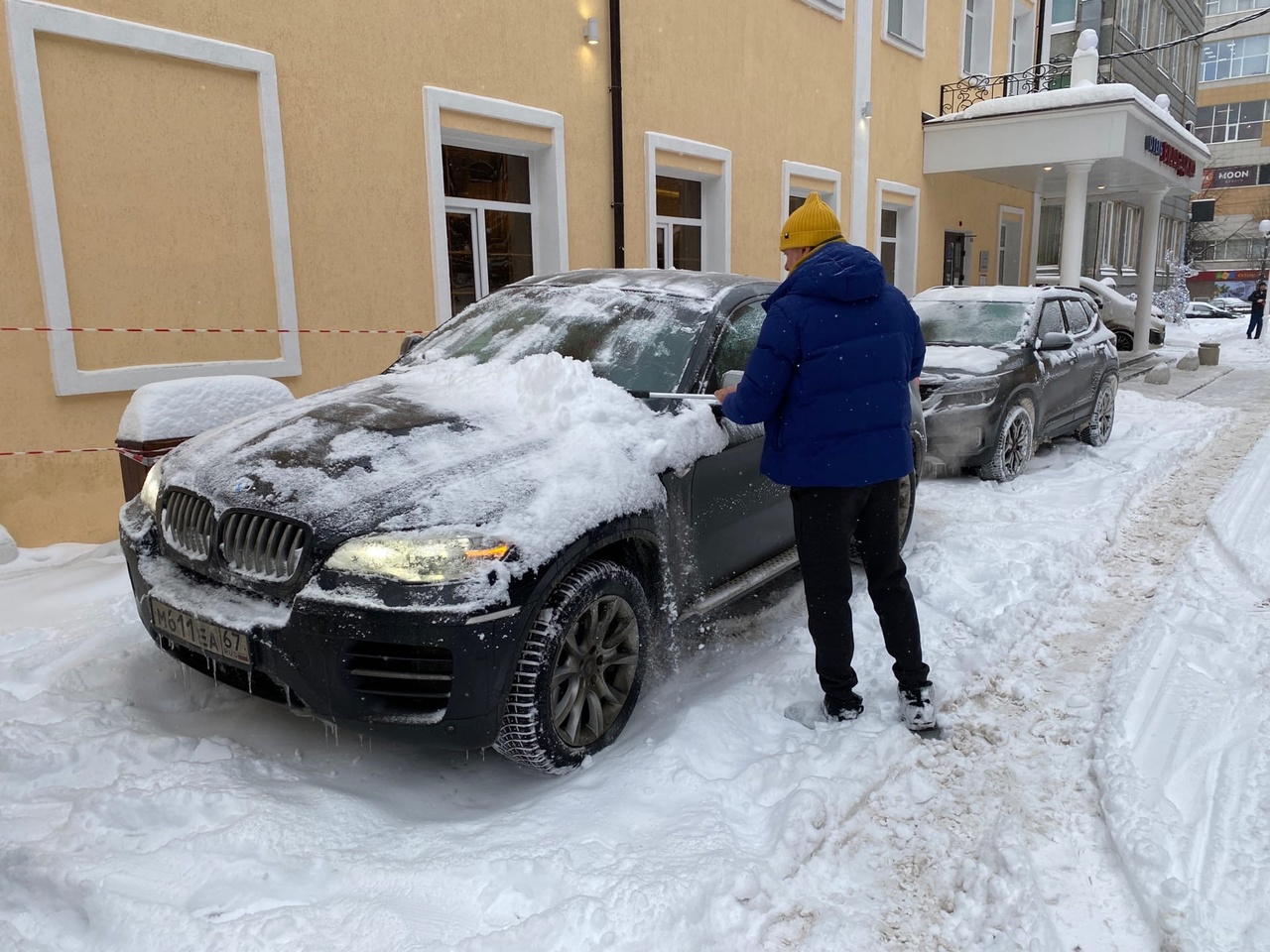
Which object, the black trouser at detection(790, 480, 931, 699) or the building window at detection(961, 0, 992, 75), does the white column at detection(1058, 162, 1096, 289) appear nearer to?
the building window at detection(961, 0, 992, 75)

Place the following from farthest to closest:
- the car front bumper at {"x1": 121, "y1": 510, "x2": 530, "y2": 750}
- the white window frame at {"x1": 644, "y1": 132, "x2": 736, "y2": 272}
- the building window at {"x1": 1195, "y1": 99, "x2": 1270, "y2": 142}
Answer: the building window at {"x1": 1195, "y1": 99, "x2": 1270, "y2": 142} → the white window frame at {"x1": 644, "y1": 132, "x2": 736, "y2": 272} → the car front bumper at {"x1": 121, "y1": 510, "x2": 530, "y2": 750}

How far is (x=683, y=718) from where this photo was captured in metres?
3.36

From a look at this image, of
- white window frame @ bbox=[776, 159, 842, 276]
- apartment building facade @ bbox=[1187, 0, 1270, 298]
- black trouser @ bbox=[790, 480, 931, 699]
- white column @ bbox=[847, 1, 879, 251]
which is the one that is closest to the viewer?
black trouser @ bbox=[790, 480, 931, 699]

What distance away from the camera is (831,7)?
13086 millimetres

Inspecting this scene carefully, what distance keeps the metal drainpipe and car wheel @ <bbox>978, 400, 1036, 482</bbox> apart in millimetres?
4454

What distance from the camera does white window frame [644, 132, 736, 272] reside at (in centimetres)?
1017

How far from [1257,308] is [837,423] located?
91.0ft

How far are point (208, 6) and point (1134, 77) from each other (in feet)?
122

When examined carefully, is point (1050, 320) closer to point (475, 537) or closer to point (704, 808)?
point (704, 808)

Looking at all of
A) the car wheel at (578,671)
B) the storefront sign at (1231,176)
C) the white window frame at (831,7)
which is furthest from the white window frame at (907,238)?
the storefront sign at (1231,176)

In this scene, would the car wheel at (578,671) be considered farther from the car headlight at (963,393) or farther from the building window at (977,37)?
the building window at (977,37)

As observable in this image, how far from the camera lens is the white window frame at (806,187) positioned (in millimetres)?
12617

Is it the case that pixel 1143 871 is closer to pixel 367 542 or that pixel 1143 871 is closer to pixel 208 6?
pixel 367 542

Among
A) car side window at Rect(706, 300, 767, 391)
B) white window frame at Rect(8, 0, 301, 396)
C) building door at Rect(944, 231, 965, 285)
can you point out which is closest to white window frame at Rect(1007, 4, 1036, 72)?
building door at Rect(944, 231, 965, 285)
